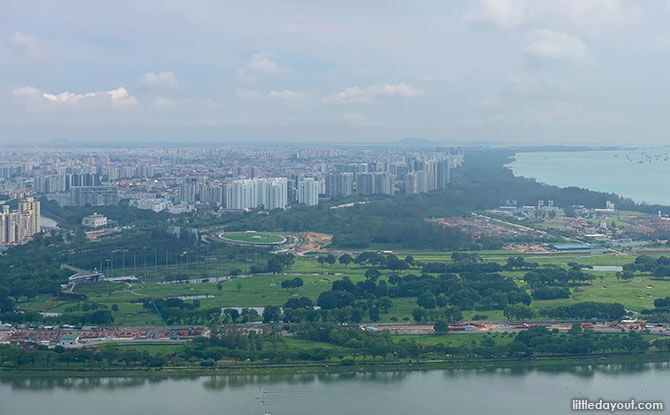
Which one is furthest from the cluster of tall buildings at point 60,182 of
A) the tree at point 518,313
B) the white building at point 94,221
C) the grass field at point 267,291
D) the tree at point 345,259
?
the tree at point 518,313

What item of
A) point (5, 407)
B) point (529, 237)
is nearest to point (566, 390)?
point (5, 407)

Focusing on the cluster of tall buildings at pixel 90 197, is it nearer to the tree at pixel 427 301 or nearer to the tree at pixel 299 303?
the tree at pixel 299 303

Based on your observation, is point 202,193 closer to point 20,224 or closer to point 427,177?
point 427,177

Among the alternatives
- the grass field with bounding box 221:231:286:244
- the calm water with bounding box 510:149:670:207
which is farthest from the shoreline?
the calm water with bounding box 510:149:670:207

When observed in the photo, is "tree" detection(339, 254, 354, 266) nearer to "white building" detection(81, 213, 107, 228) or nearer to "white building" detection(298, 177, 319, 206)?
"white building" detection(81, 213, 107, 228)

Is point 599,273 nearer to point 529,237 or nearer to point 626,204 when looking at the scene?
point 529,237

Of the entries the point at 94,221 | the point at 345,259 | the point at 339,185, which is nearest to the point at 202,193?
the point at 339,185
